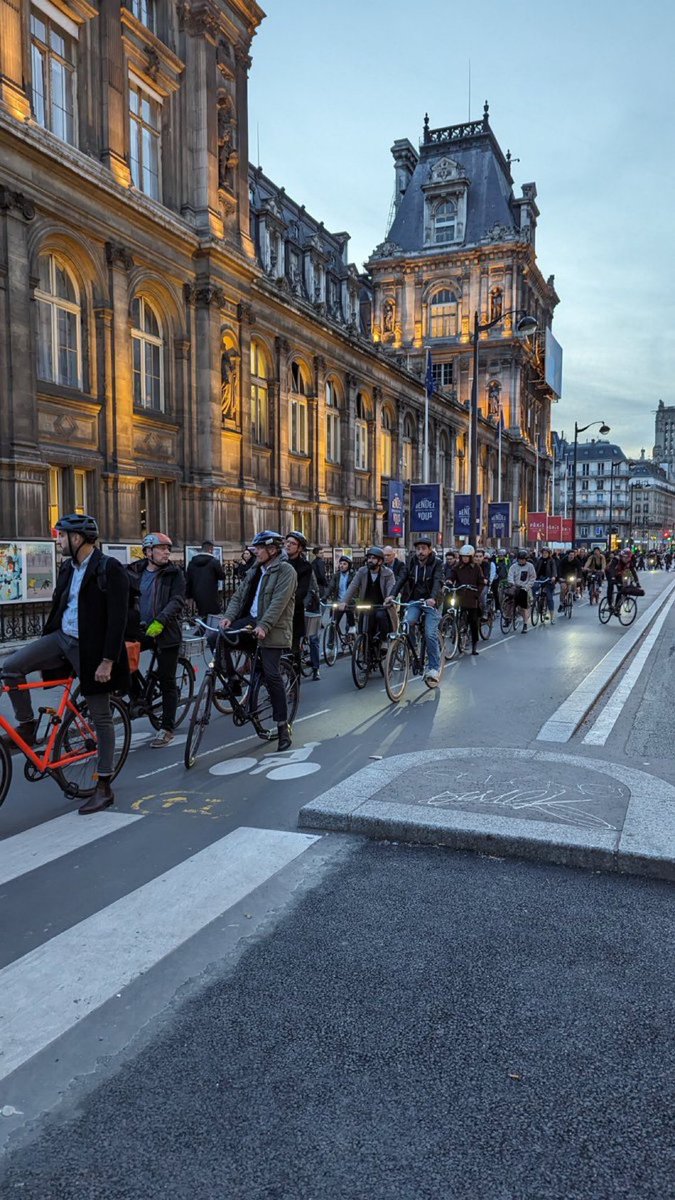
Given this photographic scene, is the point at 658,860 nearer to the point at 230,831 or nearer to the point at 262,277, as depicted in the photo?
the point at 230,831

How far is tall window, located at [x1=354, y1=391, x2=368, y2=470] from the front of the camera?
125ft

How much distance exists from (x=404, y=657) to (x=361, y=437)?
95.5 feet

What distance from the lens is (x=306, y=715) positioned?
9.55 m

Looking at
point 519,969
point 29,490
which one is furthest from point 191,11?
point 519,969

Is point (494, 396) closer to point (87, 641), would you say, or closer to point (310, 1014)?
point (87, 641)

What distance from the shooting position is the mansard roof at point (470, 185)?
68.4 m

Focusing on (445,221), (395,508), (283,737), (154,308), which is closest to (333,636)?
(283,737)

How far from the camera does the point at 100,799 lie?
20.1 ft

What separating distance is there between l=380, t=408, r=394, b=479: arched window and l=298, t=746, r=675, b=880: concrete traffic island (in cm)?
3530

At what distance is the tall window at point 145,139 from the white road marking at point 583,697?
18700 millimetres

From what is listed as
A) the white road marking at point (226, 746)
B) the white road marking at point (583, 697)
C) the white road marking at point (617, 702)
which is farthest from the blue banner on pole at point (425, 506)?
the white road marking at point (226, 746)

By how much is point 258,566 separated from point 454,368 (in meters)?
62.1

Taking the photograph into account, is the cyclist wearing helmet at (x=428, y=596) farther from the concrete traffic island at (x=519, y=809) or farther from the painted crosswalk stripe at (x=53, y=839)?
the painted crosswalk stripe at (x=53, y=839)

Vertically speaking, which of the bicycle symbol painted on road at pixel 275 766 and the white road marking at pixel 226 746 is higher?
the bicycle symbol painted on road at pixel 275 766
